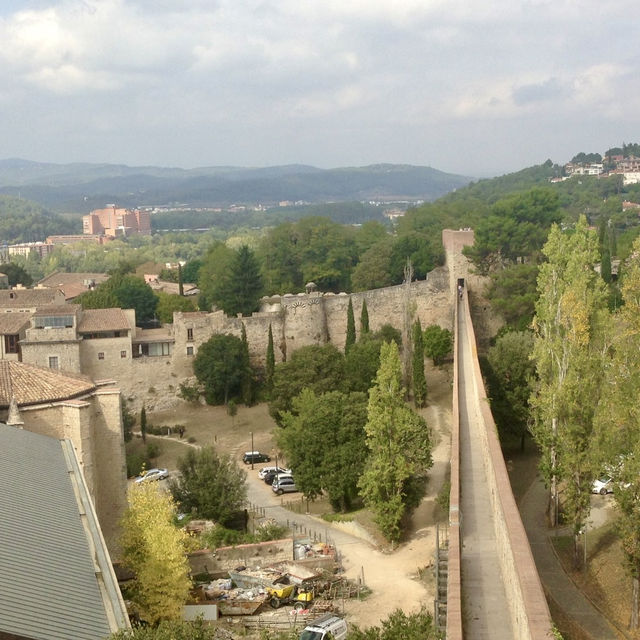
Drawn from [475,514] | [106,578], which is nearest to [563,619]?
[475,514]

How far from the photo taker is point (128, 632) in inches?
531

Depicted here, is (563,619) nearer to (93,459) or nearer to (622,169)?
(93,459)

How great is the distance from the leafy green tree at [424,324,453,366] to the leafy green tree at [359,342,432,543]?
55.9 ft

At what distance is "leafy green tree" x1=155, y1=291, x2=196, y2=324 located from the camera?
6044 centimetres

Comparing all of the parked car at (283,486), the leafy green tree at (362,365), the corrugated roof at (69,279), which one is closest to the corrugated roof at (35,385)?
the parked car at (283,486)

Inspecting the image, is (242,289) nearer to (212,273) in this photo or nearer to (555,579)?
(212,273)

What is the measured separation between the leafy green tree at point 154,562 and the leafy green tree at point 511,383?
15777mm

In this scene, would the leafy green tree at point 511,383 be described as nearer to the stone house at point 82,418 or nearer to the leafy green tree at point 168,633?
the stone house at point 82,418

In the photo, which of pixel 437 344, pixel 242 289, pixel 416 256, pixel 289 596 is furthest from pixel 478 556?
pixel 416 256

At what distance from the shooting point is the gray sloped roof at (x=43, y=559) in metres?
13.2

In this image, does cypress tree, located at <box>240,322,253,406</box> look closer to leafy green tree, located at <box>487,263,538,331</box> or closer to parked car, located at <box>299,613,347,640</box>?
leafy green tree, located at <box>487,263,538,331</box>

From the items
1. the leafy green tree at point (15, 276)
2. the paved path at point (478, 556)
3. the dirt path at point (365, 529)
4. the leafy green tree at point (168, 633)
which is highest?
the leafy green tree at point (15, 276)

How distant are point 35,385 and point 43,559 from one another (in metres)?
12.3

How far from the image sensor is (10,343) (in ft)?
146
